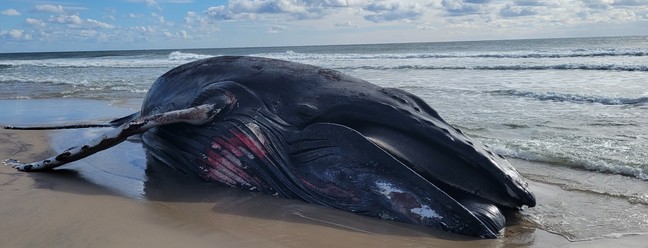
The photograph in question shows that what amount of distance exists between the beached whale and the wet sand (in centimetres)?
16

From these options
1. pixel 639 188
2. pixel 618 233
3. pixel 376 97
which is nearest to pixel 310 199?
pixel 376 97

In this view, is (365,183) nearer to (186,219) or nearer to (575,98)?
(186,219)

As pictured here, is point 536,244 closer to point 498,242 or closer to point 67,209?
point 498,242

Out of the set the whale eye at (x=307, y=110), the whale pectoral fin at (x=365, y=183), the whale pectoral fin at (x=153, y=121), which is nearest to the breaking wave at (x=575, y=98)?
the whale eye at (x=307, y=110)

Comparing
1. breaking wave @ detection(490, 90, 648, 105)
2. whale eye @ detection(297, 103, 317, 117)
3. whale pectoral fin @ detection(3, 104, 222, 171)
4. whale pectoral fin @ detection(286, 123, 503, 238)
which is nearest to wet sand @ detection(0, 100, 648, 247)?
whale pectoral fin @ detection(286, 123, 503, 238)

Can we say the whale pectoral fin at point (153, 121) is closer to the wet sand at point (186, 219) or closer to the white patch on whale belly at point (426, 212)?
the wet sand at point (186, 219)

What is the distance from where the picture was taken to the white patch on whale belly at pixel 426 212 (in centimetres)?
475

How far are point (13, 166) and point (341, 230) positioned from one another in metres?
4.24

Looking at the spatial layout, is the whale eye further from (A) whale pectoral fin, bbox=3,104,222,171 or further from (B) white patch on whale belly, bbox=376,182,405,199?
(B) white patch on whale belly, bbox=376,182,405,199

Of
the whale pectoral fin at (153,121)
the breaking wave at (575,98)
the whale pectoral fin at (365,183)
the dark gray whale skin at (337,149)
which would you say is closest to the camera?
the whale pectoral fin at (365,183)

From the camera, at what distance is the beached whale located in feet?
16.2

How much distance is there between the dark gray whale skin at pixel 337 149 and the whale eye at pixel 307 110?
1 cm

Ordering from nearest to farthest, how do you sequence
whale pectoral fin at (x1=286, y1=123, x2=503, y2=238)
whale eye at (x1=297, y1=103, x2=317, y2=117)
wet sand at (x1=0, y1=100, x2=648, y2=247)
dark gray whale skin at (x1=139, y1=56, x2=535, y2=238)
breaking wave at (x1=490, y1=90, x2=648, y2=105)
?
wet sand at (x1=0, y1=100, x2=648, y2=247)
whale pectoral fin at (x1=286, y1=123, x2=503, y2=238)
dark gray whale skin at (x1=139, y1=56, x2=535, y2=238)
whale eye at (x1=297, y1=103, x2=317, y2=117)
breaking wave at (x1=490, y1=90, x2=648, y2=105)

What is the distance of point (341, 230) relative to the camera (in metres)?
4.79
